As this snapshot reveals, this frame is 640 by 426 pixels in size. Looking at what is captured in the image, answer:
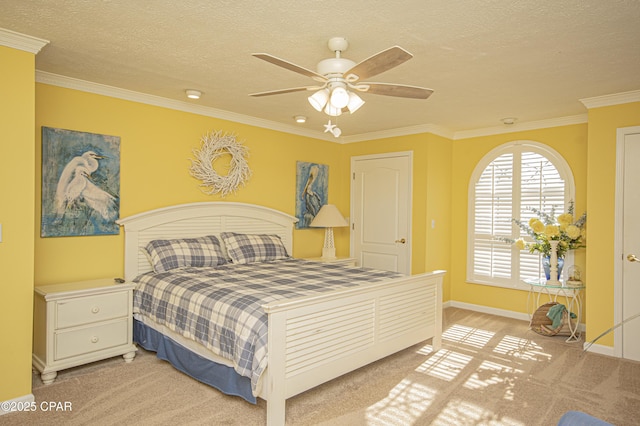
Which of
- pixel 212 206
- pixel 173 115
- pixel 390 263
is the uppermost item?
pixel 173 115

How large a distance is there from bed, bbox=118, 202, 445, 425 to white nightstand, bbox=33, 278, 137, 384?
0.24m

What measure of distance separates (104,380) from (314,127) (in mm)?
3691

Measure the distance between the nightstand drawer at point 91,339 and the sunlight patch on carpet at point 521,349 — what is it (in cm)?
336

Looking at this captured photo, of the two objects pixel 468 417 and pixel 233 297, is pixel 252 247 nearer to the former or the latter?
pixel 233 297

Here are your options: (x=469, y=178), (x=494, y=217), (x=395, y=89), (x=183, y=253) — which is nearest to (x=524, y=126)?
(x=469, y=178)

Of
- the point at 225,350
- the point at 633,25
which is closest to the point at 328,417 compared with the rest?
the point at 225,350

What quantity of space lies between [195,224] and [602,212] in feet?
13.3

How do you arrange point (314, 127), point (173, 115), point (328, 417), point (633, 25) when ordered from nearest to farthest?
point (633, 25)
point (328, 417)
point (173, 115)
point (314, 127)

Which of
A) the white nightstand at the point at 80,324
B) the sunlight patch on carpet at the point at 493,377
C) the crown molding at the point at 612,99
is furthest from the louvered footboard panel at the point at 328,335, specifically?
the crown molding at the point at 612,99

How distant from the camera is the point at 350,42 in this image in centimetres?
259

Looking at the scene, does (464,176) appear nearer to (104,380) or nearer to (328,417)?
(328,417)

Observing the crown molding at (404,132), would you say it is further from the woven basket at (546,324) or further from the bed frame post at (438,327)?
the woven basket at (546,324)

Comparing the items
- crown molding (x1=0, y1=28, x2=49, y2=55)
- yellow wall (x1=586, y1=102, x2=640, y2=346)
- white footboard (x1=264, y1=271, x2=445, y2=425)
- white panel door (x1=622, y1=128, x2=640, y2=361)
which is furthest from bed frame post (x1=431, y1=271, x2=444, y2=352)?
crown molding (x1=0, y1=28, x2=49, y2=55)

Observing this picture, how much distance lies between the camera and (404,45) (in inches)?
104
